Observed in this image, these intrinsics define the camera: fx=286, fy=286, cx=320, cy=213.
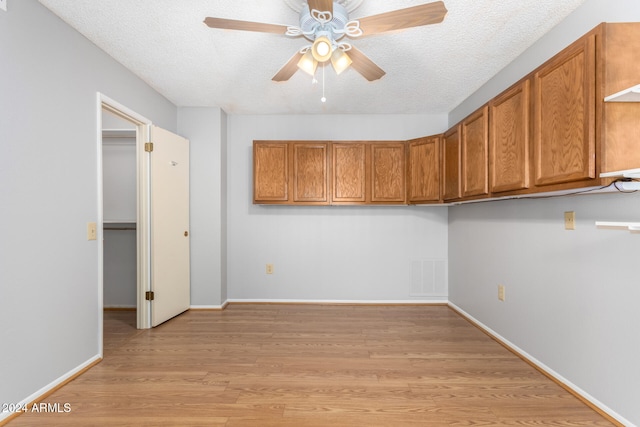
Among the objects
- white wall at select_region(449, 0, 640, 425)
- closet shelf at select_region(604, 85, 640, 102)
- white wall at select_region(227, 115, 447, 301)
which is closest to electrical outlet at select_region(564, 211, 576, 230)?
white wall at select_region(449, 0, 640, 425)

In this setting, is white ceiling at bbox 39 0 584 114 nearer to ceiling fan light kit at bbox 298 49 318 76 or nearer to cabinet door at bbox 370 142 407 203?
ceiling fan light kit at bbox 298 49 318 76

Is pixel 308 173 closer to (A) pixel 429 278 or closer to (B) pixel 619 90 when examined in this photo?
(A) pixel 429 278

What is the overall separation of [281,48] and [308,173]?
1.42 m

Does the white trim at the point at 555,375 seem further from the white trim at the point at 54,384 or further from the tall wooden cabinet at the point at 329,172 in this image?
the white trim at the point at 54,384

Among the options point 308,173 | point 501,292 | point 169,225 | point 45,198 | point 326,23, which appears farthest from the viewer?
point 308,173

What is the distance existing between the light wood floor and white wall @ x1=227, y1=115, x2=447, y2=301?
74cm

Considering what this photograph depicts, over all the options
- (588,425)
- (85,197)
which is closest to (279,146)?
(85,197)

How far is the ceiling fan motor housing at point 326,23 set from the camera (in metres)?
1.67

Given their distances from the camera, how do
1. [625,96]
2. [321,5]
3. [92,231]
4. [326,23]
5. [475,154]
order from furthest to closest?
[475,154]
[92,231]
[326,23]
[321,5]
[625,96]

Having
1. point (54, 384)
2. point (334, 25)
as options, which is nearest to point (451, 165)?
point (334, 25)

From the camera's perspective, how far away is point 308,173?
3398mm

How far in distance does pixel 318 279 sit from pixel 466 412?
88.4 inches

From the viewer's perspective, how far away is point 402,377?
2061 millimetres

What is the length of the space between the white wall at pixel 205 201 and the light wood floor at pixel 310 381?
1.82 feet
